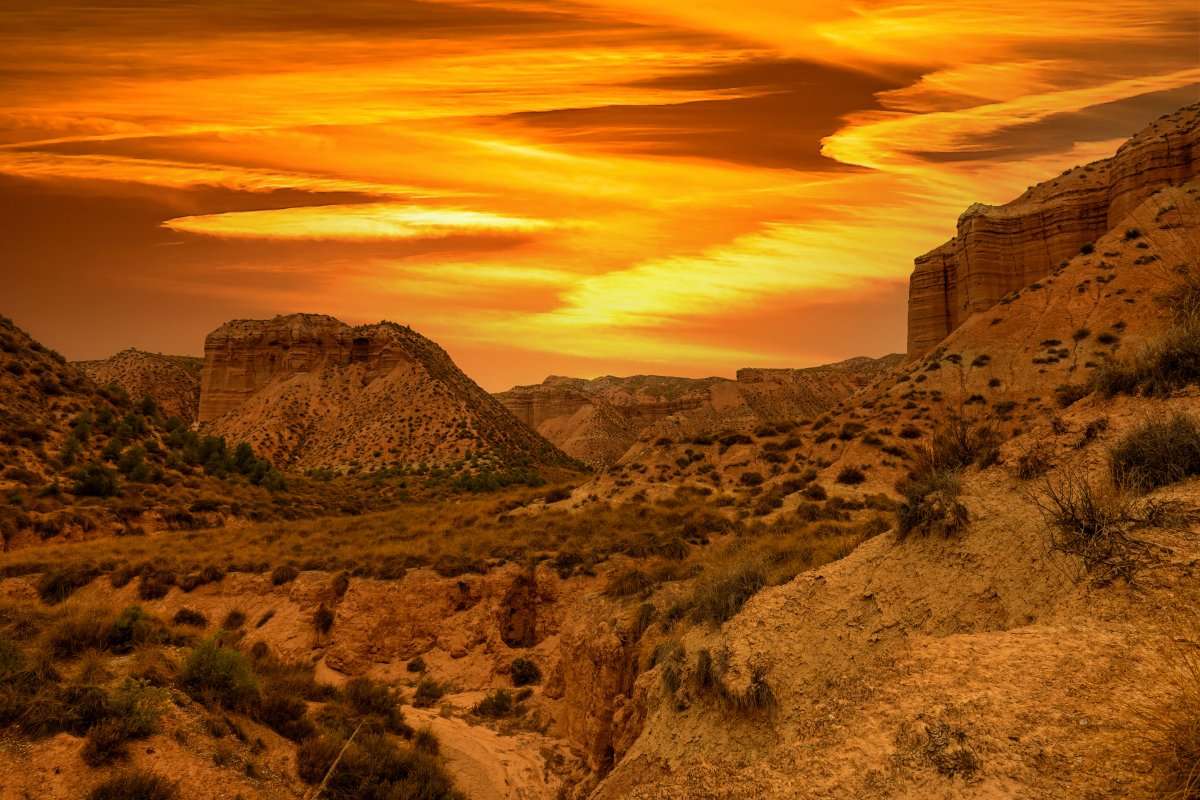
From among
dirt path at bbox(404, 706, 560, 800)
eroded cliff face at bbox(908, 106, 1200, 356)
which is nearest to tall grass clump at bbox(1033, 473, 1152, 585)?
dirt path at bbox(404, 706, 560, 800)

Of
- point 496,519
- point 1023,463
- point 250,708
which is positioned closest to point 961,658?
point 1023,463

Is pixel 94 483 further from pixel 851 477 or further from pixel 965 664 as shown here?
pixel 965 664

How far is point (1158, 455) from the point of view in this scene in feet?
24.0

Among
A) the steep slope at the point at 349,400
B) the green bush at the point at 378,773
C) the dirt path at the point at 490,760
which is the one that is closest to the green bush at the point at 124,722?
the green bush at the point at 378,773

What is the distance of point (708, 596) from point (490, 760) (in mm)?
5957

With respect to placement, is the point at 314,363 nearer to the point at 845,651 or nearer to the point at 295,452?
the point at 295,452

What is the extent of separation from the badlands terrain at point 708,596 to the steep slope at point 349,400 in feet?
85.6

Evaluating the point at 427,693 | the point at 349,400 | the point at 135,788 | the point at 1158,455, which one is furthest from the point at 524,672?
the point at 349,400

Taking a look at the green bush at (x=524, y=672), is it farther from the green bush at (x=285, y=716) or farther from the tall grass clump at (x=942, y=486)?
the tall grass clump at (x=942, y=486)

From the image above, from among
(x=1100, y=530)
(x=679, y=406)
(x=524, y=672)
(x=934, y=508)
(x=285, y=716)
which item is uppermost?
(x=1100, y=530)

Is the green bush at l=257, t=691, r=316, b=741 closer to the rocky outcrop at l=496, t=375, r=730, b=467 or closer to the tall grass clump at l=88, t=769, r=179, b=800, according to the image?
the tall grass clump at l=88, t=769, r=179, b=800

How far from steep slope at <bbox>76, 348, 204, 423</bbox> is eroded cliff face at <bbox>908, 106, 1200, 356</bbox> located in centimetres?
9603

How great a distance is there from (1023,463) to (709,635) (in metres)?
4.75

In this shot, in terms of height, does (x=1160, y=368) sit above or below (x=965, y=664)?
above
